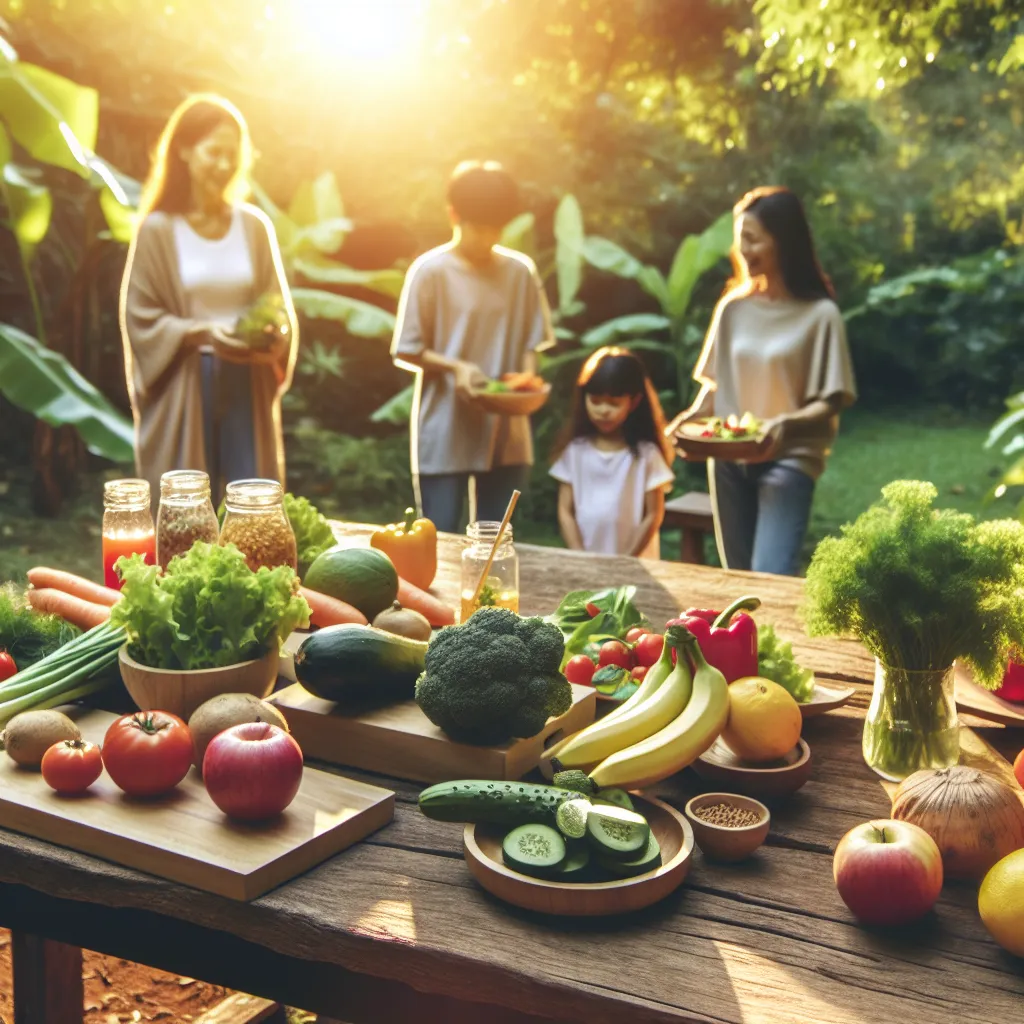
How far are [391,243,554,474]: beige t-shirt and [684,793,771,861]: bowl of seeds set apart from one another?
3.09 meters

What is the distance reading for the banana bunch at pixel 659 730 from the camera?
2.00 metres

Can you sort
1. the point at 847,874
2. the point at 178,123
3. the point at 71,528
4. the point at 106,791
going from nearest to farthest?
the point at 847,874 < the point at 106,791 < the point at 178,123 < the point at 71,528

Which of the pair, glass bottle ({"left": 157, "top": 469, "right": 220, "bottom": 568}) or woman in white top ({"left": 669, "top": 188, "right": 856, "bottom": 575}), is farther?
woman in white top ({"left": 669, "top": 188, "right": 856, "bottom": 575})

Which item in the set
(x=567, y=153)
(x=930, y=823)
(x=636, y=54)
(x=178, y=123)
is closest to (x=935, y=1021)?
(x=930, y=823)

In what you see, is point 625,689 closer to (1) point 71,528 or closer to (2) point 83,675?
(2) point 83,675

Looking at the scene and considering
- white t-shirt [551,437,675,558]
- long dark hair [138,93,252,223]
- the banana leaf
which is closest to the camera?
white t-shirt [551,437,675,558]

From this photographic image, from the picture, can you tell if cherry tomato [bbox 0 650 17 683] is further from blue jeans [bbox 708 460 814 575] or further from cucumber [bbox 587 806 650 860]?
blue jeans [bbox 708 460 814 575]

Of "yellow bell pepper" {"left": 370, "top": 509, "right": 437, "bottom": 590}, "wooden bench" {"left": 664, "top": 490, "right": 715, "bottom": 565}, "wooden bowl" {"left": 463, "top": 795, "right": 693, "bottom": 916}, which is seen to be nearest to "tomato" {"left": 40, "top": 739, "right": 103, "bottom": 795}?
"wooden bowl" {"left": 463, "top": 795, "right": 693, "bottom": 916}

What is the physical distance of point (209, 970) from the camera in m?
1.89

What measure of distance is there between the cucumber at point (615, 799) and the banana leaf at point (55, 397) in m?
4.73

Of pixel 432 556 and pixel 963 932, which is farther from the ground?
pixel 432 556

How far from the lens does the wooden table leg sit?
8.44 feet

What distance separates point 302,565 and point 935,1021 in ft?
6.83

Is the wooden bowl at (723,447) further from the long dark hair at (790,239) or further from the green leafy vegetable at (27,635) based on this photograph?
the green leafy vegetable at (27,635)
